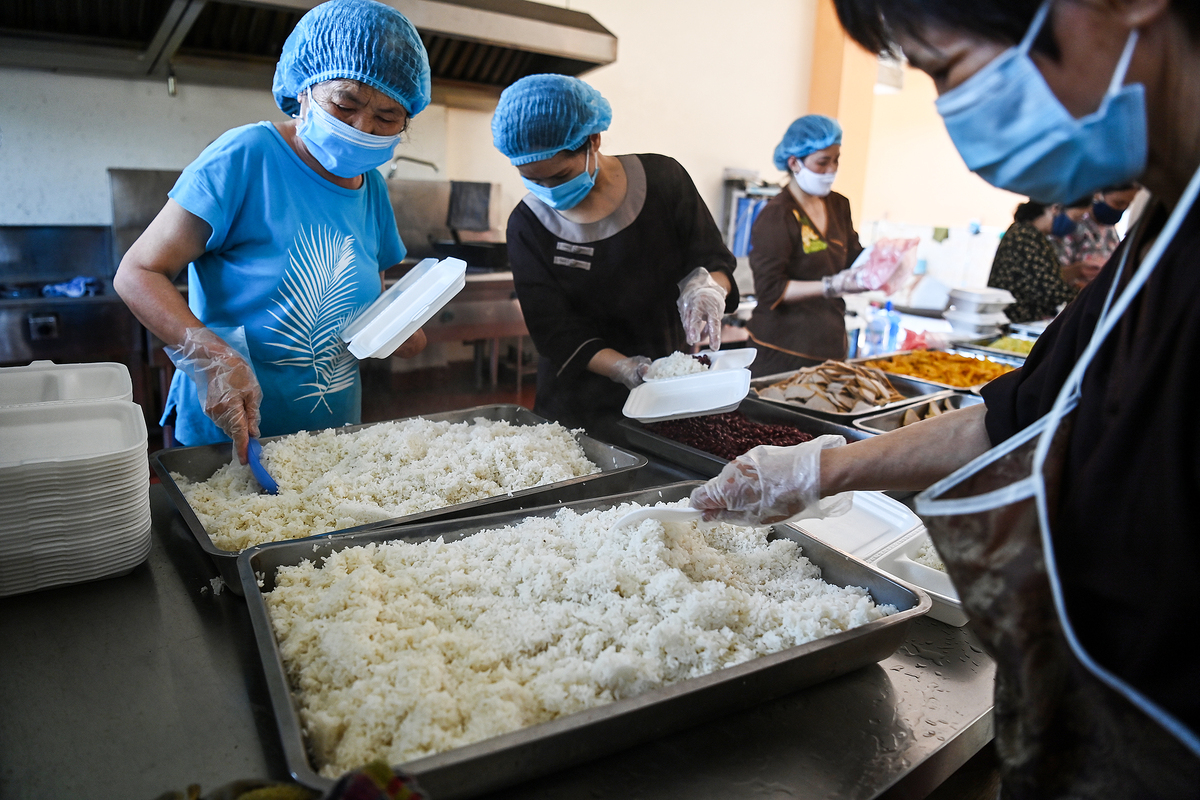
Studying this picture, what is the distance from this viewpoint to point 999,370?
2.88 meters

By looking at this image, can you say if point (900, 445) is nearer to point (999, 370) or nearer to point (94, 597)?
point (94, 597)

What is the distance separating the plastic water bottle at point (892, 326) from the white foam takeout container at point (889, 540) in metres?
2.76

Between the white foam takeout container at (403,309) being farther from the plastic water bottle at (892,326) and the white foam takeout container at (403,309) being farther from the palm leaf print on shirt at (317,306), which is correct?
the plastic water bottle at (892,326)

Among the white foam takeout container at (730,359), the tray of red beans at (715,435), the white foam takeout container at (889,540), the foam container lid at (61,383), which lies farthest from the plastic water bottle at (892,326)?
the foam container lid at (61,383)

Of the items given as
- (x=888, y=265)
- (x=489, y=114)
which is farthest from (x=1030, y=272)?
(x=489, y=114)

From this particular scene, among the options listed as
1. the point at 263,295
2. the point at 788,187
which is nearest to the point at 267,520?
the point at 263,295

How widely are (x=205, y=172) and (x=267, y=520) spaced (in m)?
0.78

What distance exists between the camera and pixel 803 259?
300cm

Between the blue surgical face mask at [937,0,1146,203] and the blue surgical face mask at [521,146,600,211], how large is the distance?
135 centimetres

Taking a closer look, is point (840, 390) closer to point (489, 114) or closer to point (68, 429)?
point (68, 429)

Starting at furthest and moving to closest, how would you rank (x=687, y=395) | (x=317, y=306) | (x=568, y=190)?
(x=568, y=190) → (x=687, y=395) → (x=317, y=306)

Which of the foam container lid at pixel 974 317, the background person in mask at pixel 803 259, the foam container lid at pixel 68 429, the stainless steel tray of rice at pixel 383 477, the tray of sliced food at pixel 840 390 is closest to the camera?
the foam container lid at pixel 68 429

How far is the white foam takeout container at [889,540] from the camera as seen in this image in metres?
1.17

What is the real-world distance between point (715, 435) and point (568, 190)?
0.79 metres
